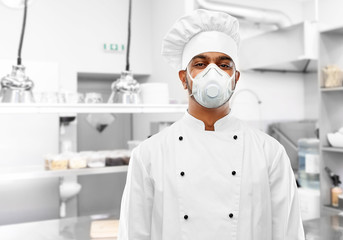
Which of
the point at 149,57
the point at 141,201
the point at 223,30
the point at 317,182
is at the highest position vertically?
the point at 149,57

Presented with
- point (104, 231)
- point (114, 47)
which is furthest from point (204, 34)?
point (114, 47)

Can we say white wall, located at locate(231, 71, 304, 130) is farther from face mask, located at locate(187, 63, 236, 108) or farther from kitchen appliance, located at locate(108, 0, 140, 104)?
face mask, located at locate(187, 63, 236, 108)

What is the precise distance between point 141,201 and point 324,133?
2080 mm

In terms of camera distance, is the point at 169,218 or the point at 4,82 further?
the point at 4,82

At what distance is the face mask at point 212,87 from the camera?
1.07 meters

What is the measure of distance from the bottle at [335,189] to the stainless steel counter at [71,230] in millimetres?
505

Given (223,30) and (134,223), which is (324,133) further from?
(134,223)

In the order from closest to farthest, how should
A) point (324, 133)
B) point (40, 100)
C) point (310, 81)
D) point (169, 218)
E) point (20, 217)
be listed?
point (169, 218)
point (40, 100)
point (324, 133)
point (20, 217)
point (310, 81)

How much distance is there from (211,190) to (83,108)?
3.27 feet

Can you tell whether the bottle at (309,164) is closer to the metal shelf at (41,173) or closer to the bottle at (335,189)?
the bottle at (335,189)

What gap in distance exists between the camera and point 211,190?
1.11 metres

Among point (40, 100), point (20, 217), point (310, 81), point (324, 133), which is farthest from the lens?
point (310, 81)

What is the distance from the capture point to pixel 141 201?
1.14m

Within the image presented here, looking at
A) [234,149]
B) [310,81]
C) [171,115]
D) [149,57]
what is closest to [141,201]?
[234,149]
